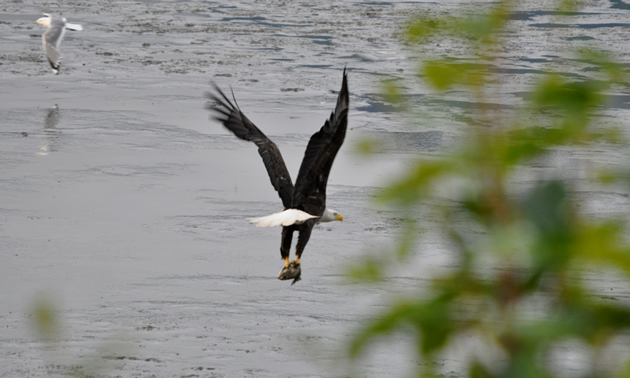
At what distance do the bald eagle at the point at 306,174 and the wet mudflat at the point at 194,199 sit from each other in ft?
0.96

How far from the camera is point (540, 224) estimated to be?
0.52 metres

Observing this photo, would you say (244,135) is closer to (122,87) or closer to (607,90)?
(607,90)

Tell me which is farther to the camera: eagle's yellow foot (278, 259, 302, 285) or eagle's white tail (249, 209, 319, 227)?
eagle's yellow foot (278, 259, 302, 285)

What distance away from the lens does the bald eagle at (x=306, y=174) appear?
4.63 m

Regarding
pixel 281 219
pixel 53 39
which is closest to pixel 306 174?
pixel 281 219

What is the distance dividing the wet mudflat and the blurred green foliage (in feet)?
0.05

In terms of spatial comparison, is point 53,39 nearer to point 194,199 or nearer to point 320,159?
point 194,199

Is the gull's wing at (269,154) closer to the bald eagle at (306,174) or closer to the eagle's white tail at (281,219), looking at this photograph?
the bald eagle at (306,174)

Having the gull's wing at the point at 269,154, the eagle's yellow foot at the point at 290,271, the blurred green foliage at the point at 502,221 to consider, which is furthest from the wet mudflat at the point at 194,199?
the gull's wing at the point at 269,154

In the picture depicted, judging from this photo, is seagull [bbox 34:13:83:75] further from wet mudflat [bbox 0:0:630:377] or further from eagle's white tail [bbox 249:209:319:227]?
eagle's white tail [bbox 249:209:319:227]

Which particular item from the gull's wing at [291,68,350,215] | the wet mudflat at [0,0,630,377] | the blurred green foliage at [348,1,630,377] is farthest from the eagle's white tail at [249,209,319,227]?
the blurred green foliage at [348,1,630,377]

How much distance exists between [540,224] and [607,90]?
0.34ft

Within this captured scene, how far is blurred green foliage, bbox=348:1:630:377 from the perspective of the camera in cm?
53

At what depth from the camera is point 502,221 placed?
56 centimetres
